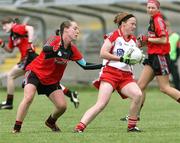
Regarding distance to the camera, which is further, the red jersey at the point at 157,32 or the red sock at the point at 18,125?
the red jersey at the point at 157,32

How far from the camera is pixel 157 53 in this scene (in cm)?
1505

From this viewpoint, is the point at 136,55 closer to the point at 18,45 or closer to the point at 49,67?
the point at 49,67

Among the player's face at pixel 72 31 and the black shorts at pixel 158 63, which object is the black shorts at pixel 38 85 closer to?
the player's face at pixel 72 31

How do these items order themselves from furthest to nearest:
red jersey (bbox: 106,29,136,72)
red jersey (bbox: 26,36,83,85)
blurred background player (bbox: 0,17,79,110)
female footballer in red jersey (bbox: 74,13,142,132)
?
blurred background player (bbox: 0,17,79,110) → red jersey (bbox: 26,36,83,85) → red jersey (bbox: 106,29,136,72) → female footballer in red jersey (bbox: 74,13,142,132)

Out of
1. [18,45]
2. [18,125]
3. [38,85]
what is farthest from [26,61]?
[18,125]

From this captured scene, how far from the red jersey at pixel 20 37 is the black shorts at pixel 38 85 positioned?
645cm

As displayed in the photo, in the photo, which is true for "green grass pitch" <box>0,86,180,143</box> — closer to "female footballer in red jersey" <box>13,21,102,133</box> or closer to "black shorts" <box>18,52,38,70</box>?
"female footballer in red jersey" <box>13,21,102,133</box>

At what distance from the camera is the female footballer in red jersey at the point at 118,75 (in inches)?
490

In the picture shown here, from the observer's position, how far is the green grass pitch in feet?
38.0

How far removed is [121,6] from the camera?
105ft

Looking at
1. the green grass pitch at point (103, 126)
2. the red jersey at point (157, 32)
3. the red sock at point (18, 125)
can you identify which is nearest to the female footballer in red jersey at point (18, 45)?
the green grass pitch at point (103, 126)

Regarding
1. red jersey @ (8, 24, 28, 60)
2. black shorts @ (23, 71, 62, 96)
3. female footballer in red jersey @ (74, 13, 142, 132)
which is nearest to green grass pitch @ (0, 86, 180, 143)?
female footballer in red jersey @ (74, 13, 142, 132)

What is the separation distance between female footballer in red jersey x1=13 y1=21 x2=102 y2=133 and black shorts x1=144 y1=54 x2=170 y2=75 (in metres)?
2.46

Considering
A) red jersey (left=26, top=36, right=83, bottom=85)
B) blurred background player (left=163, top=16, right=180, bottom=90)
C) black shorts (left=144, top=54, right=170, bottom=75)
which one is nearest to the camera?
red jersey (left=26, top=36, right=83, bottom=85)
